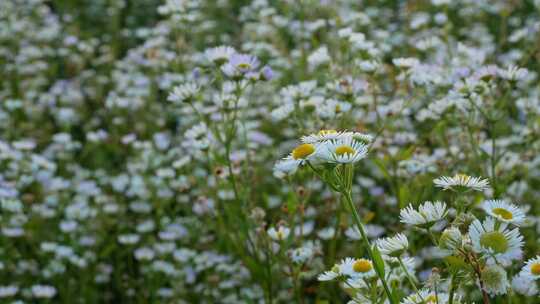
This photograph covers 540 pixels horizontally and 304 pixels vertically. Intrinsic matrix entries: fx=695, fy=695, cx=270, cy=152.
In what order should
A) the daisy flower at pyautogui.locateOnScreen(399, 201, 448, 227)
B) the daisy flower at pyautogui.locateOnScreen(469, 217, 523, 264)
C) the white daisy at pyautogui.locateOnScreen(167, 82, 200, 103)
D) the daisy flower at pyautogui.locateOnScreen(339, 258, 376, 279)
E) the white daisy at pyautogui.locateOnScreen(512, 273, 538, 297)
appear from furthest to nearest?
the white daisy at pyautogui.locateOnScreen(167, 82, 200, 103)
the white daisy at pyautogui.locateOnScreen(512, 273, 538, 297)
the daisy flower at pyautogui.locateOnScreen(339, 258, 376, 279)
the daisy flower at pyautogui.locateOnScreen(399, 201, 448, 227)
the daisy flower at pyautogui.locateOnScreen(469, 217, 523, 264)

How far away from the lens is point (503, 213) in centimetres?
110

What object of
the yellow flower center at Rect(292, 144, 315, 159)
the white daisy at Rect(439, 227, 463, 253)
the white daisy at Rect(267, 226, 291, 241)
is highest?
the white daisy at Rect(267, 226, 291, 241)

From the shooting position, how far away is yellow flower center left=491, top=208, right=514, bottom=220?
1.09 m

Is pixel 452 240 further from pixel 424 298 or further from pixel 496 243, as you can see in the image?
pixel 424 298

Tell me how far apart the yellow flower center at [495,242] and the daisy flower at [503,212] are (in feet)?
0.14

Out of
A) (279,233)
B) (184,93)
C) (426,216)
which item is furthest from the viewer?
(184,93)

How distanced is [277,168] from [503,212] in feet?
1.78

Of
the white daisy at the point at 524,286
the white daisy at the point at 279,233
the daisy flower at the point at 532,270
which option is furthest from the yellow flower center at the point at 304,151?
the white daisy at the point at 279,233

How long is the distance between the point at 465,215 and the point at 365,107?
1.55 meters

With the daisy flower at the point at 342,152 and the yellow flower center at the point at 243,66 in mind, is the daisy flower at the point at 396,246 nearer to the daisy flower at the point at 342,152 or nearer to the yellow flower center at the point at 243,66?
the daisy flower at the point at 342,152

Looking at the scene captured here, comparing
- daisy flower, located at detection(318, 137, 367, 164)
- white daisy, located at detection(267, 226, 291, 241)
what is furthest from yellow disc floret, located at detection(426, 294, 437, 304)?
white daisy, located at detection(267, 226, 291, 241)

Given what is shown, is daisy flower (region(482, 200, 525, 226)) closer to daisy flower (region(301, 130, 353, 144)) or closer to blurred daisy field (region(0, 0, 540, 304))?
blurred daisy field (region(0, 0, 540, 304))

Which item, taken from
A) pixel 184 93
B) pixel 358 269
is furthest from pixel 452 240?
pixel 184 93

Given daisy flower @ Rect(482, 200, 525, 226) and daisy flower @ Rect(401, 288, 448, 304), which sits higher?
daisy flower @ Rect(482, 200, 525, 226)
